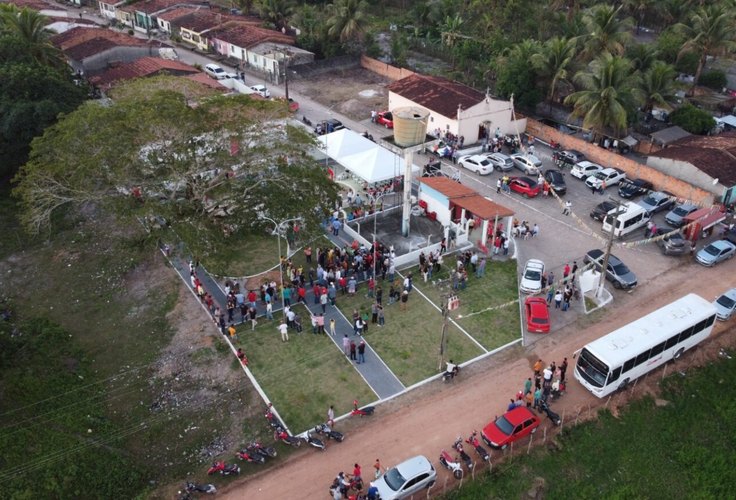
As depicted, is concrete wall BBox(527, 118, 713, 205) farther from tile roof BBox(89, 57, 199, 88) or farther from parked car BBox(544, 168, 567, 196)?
tile roof BBox(89, 57, 199, 88)

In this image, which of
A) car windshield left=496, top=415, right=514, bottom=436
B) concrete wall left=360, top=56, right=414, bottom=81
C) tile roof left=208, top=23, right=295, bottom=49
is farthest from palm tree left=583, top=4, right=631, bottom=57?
car windshield left=496, top=415, right=514, bottom=436

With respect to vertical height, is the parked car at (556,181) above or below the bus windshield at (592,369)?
below

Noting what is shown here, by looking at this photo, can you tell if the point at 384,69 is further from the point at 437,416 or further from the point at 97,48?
the point at 437,416

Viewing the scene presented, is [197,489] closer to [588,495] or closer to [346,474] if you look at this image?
[346,474]

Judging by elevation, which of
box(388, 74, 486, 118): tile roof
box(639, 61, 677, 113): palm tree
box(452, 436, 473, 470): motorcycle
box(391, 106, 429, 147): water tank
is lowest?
box(452, 436, 473, 470): motorcycle

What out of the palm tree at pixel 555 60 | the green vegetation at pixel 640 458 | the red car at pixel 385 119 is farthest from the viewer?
the red car at pixel 385 119

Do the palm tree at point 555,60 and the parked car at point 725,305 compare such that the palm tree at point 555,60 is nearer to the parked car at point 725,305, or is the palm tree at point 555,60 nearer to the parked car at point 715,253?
the parked car at point 715,253

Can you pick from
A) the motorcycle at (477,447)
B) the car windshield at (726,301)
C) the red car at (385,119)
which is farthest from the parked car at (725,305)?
the red car at (385,119)
